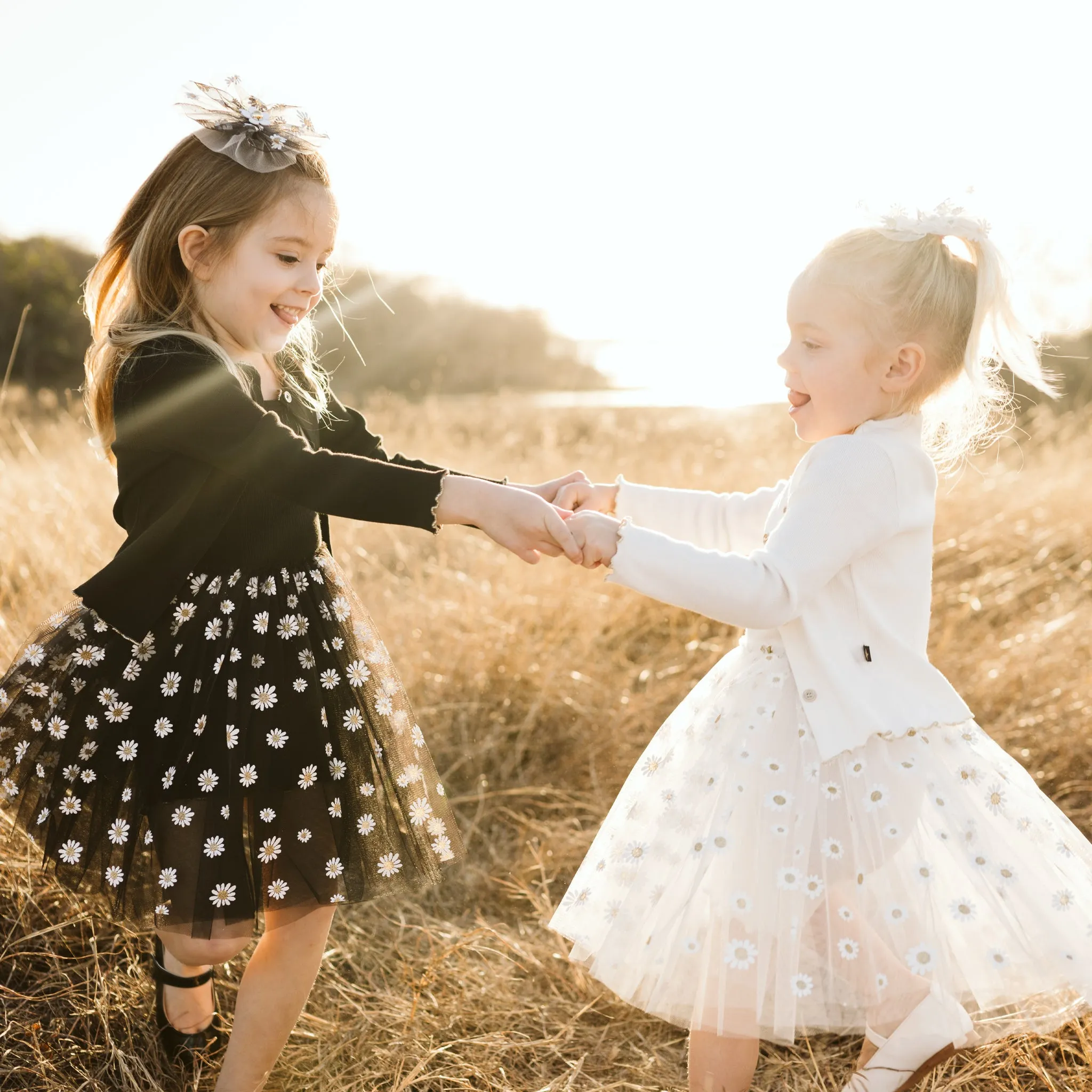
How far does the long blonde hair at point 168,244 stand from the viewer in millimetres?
1742

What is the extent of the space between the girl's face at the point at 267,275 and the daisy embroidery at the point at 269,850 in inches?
32.6

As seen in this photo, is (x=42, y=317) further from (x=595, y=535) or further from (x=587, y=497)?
(x=595, y=535)

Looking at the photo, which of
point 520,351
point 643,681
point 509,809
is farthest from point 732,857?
point 520,351

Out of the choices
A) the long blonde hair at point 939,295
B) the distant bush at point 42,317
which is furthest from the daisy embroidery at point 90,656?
the distant bush at point 42,317

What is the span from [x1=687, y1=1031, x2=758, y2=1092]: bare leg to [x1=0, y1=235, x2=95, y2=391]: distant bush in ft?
30.8

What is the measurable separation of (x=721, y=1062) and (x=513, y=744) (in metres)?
1.48

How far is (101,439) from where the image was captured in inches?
73.5

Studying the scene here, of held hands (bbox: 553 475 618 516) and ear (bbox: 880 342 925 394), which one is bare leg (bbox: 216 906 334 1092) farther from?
ear (bbox: 880 342 925 394)

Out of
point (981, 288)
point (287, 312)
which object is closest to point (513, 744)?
point (287, 312)

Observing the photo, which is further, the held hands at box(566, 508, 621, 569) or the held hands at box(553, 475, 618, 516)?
the held hands at box(553, 475, 618, 516)

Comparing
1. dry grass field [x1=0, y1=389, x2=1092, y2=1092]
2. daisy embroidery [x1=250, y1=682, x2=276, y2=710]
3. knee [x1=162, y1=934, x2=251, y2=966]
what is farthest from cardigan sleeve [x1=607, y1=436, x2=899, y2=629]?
dry grass field [x1=0, y1=389, x2=1092, y2=1092]

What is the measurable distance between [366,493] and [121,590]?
0.41m

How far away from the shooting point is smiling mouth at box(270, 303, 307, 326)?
179cm

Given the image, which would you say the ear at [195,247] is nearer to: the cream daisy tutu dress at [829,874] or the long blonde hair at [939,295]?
the cream daisy tutu dress at [829,874]
